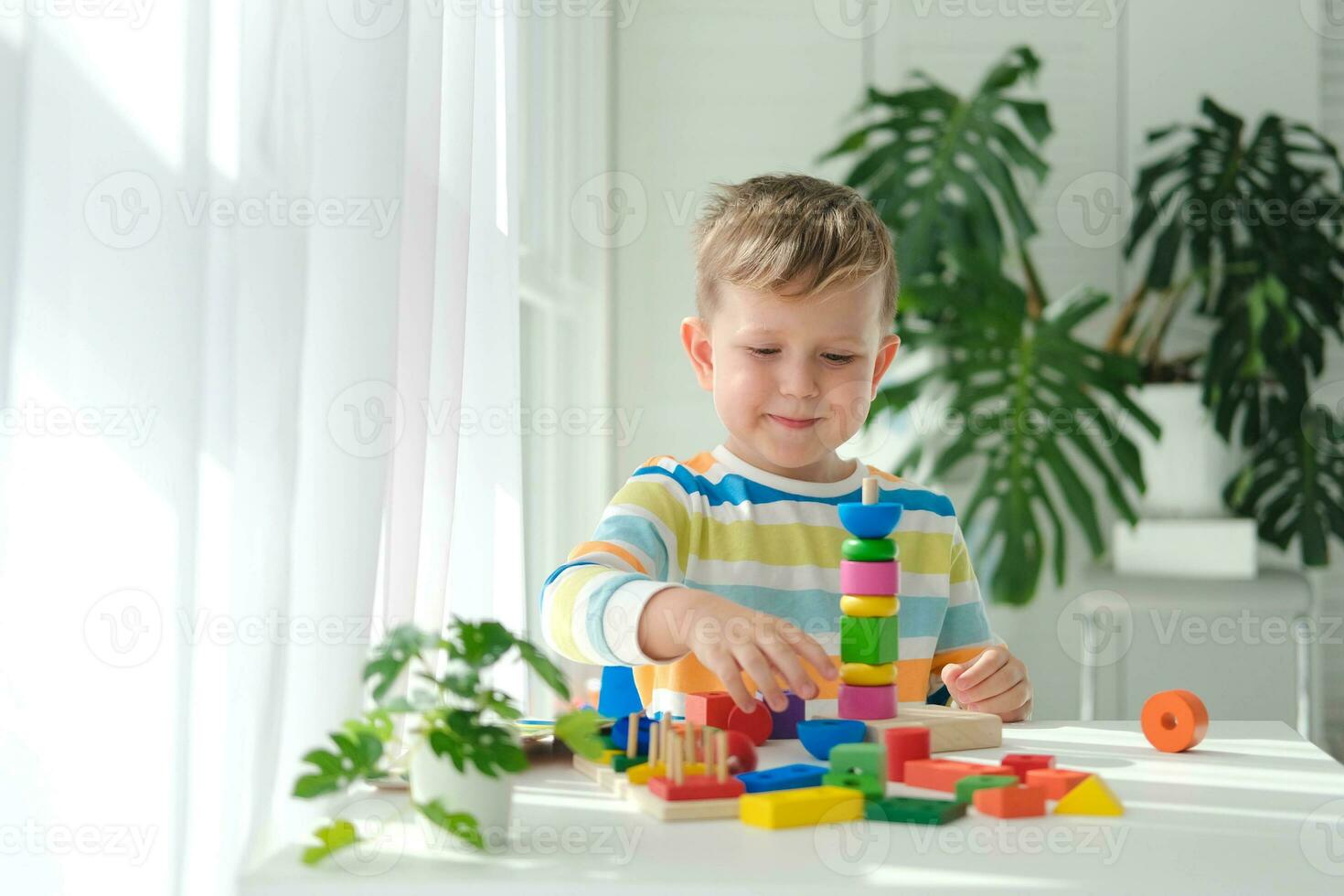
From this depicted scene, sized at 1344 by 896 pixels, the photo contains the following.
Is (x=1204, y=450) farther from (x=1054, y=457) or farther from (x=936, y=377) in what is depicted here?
(x=936, y=377)

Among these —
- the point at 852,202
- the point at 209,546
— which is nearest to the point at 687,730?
the point at 209,546

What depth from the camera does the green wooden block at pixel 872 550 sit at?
105 centimetres

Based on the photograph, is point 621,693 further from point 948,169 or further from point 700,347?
point 948,169

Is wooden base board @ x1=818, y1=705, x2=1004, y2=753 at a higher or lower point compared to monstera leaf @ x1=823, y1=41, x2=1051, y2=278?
lower

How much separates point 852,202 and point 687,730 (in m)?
0.85

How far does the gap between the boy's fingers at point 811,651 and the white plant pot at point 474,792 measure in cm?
24

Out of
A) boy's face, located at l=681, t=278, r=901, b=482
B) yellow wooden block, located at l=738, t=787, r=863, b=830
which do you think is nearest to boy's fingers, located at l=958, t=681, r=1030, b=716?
boy's face, located at l=681, t=278, r=901, b=482

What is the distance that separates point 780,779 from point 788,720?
22cm

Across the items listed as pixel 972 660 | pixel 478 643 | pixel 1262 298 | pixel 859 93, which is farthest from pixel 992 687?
pixel 859 93

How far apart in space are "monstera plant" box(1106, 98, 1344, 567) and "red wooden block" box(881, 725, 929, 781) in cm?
305

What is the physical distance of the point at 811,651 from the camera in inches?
35.8

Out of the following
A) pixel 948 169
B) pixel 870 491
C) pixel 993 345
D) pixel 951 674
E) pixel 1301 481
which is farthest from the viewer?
pixel 1301 481

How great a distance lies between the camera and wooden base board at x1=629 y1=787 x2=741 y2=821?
2.57 ft

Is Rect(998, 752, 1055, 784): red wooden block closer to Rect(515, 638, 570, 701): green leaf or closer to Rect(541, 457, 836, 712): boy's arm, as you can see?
Rect(541, 457, 836, 712): boy's arm
